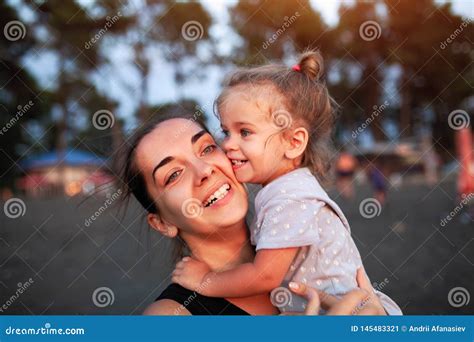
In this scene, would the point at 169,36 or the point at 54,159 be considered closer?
the point at 169,36

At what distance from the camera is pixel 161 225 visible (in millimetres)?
2740

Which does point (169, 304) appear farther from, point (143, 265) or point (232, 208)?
point (143, 265)

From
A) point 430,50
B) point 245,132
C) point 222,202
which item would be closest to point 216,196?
point 222,202

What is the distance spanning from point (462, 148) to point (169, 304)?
6627 mm

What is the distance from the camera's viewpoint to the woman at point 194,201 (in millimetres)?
2553

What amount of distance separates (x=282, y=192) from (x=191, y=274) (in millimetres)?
506

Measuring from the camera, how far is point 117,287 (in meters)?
5.50

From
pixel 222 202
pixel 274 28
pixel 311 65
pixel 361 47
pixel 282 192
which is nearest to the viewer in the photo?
pixel 282 192

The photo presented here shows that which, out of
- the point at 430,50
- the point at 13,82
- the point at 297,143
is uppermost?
the point at 430,50

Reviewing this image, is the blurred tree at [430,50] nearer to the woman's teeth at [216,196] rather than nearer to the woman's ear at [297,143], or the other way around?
the woman's ear at [297,143]

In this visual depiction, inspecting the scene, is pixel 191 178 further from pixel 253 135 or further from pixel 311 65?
pixel 311 65

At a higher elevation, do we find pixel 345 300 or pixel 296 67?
pixel 296 67

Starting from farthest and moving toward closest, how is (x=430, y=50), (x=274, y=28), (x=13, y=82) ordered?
(x=430, y=50)
(x=13, y=82)
(x=274, y=28)
